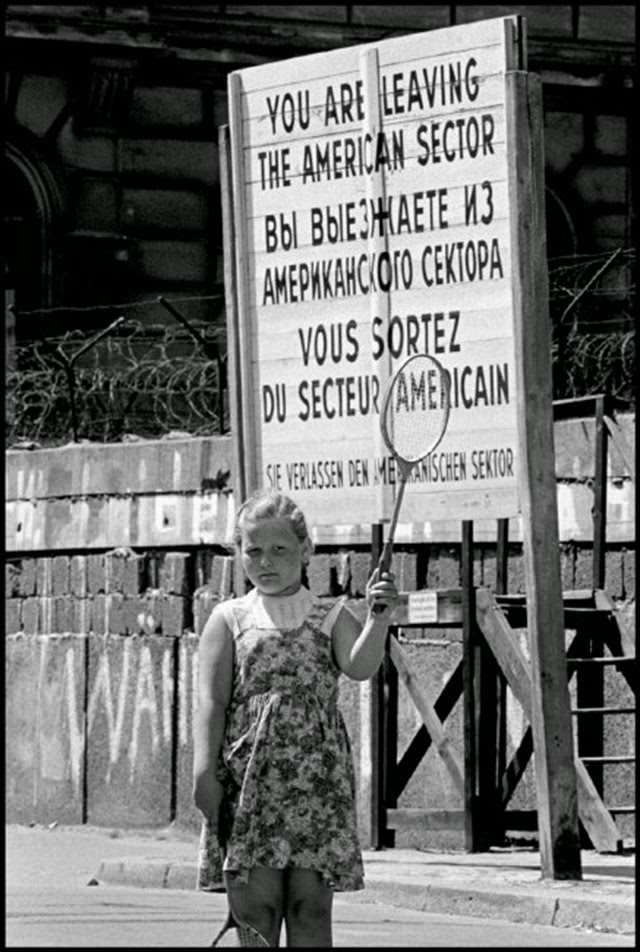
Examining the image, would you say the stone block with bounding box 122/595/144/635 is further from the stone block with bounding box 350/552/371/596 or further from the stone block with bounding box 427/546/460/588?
the stone block with bounding box 427/546/460/588

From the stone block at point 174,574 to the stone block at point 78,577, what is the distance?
0.81 meters

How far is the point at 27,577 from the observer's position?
63.8 ft

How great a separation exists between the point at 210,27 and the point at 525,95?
15.1 m

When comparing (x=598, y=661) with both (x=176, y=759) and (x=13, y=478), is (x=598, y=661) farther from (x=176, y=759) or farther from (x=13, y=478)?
(x=13, y=478)

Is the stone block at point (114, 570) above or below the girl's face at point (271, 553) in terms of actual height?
above

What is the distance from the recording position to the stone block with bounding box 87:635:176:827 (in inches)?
705

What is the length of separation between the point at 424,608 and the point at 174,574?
11.6 ft

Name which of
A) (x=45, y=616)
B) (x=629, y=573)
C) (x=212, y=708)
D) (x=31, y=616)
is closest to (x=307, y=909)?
(x=212, y=708)

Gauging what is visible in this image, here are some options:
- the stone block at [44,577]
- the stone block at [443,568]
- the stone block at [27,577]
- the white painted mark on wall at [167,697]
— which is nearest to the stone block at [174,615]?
the white painted mark on wall at [167,697]

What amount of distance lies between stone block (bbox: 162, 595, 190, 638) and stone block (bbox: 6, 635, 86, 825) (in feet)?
2.82

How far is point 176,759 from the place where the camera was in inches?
701

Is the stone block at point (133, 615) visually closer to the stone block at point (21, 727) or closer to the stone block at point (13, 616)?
the stone block at point (21, 727)

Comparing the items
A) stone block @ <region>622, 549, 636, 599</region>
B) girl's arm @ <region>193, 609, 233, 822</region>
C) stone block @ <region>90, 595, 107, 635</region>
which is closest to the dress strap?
girl's arm @ <region>193, 609, 233, 822</region>

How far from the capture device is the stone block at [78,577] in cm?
1889
